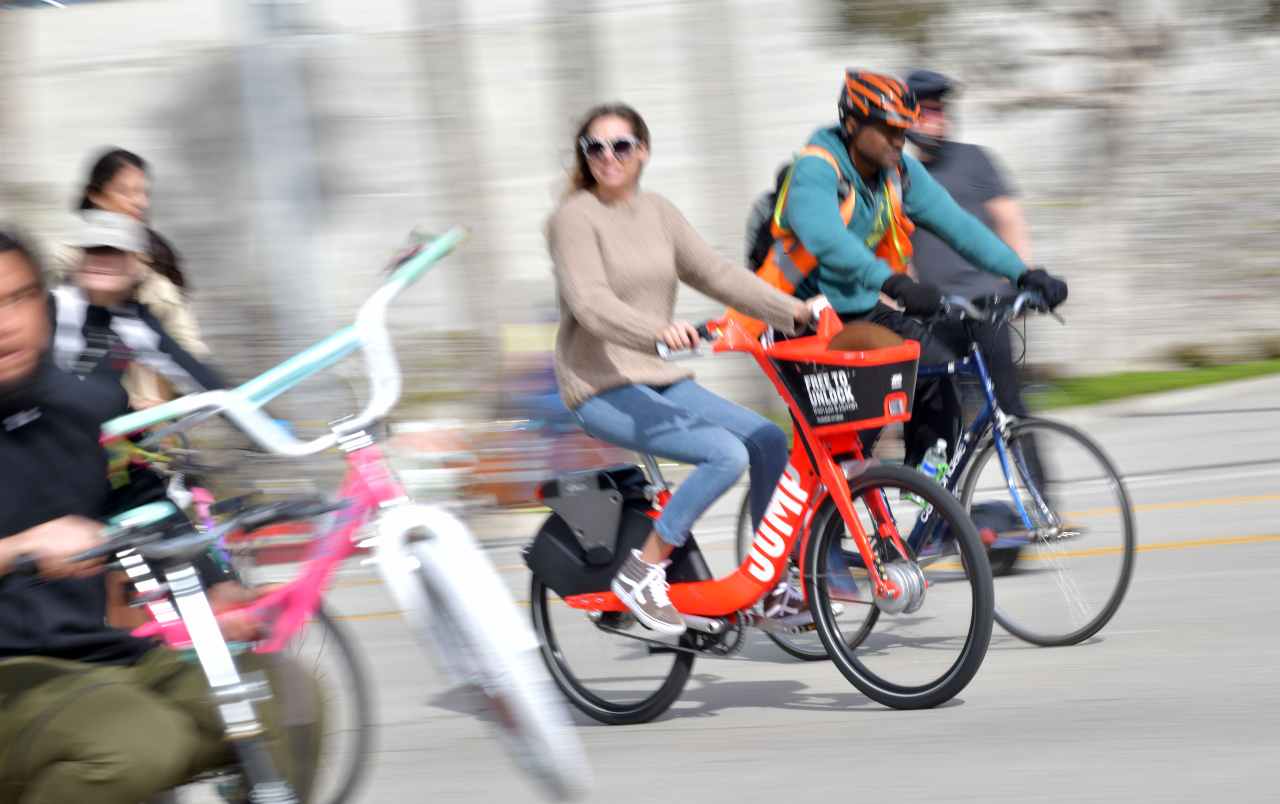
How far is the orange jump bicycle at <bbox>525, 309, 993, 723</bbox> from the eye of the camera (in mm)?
5344

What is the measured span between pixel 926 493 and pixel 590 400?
1104 millimetres

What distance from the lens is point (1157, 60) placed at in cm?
1323

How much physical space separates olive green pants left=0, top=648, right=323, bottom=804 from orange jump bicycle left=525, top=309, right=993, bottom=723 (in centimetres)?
211

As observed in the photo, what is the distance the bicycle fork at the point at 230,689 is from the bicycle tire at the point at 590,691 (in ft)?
7.13

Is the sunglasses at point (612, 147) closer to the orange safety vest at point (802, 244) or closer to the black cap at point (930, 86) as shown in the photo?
the orange safety vest at point (802, 244)

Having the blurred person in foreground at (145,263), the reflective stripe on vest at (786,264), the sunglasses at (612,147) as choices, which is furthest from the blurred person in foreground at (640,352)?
the blurred person in foreground at (145,263)

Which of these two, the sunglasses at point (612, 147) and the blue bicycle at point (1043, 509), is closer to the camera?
the sunglasses at point (612, 147)

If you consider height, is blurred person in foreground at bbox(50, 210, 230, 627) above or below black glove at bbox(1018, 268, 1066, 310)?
above

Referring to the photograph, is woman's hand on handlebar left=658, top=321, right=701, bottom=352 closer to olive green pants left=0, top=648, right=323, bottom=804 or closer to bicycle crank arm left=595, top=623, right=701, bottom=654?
bicycle crank arm left=595, top=623, right=701, bottom=654

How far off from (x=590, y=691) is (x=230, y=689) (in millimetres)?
2467

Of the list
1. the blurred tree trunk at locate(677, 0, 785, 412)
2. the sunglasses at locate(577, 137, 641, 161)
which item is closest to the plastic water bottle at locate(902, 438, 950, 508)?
the sunglasses at locate(577, 137, 641, 161)

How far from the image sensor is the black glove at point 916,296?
5508 mm

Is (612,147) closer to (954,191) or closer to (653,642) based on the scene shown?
(653,642)

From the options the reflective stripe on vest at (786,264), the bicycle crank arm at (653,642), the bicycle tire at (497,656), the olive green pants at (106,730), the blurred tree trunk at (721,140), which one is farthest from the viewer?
the blurred tree trunk at (721,140)
